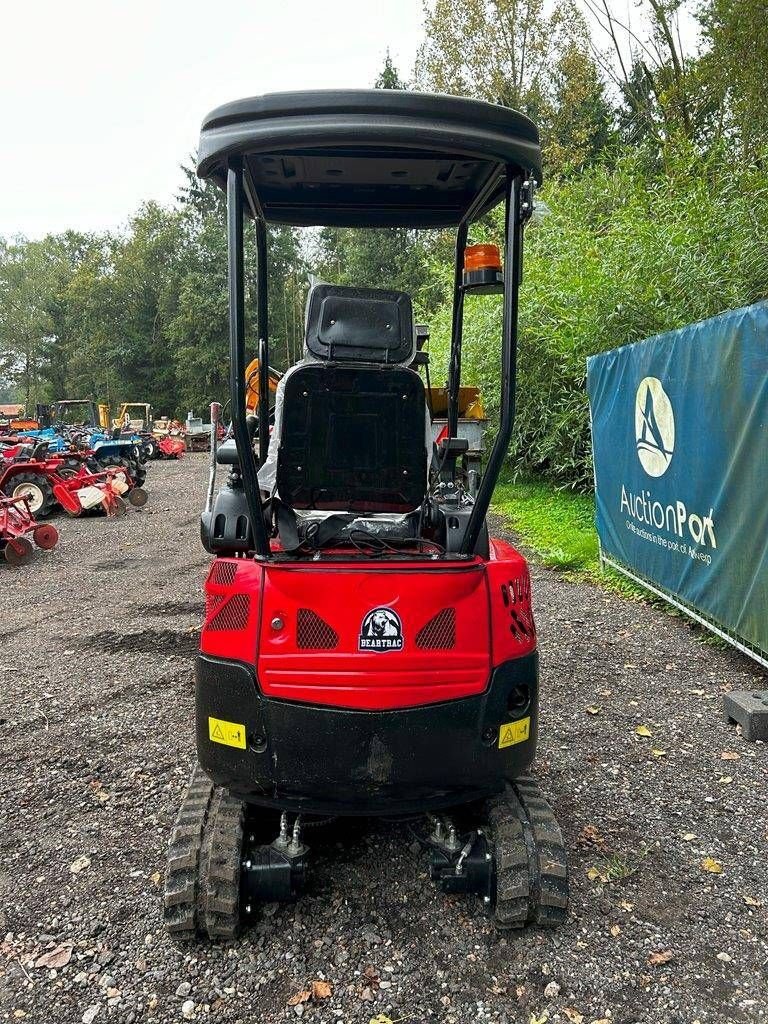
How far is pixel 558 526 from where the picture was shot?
368 inches

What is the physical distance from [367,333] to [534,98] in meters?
23.7

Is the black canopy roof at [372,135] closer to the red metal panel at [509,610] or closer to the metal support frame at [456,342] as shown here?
the metal support frame at [456,342]

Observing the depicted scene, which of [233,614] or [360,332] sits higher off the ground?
[360,332]

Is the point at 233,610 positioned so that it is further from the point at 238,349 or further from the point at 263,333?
the point at 263,333

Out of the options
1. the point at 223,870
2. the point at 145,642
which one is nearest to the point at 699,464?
the point at 223,870

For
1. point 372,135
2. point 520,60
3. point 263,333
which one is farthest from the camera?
point 520,60

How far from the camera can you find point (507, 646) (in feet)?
7.61

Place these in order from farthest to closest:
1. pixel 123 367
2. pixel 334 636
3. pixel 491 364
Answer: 1. pixel 123 367
2. pixel 491 364
3. pixel 334 636

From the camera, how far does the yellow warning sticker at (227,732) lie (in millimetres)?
2250

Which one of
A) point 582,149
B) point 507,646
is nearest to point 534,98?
point 582,149

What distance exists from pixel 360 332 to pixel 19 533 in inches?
272

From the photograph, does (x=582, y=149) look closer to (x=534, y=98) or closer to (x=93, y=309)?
(x=534, y=98)

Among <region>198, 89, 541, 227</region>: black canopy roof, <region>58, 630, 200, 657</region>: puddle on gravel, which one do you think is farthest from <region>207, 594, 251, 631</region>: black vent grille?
<region>58, 630, 200, 657</region>: puddle on gravel

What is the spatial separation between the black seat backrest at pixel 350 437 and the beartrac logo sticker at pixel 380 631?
1.97 feet
